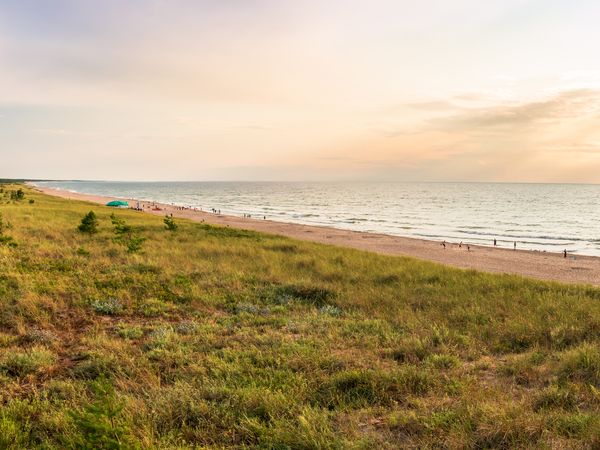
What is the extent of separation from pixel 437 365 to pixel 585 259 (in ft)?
101

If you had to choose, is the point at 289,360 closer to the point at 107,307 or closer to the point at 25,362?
the point at 25,362

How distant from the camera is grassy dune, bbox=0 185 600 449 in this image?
4777 millimetres

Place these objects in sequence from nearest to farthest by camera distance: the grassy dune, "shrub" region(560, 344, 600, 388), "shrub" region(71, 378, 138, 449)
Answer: "shrub" region(71, 378, 138, 449)
the grassy dune
"shrub" region(560, 344, 600, 388)

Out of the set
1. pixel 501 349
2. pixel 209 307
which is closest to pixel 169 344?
pixel 209 307

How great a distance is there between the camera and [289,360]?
6.96 m

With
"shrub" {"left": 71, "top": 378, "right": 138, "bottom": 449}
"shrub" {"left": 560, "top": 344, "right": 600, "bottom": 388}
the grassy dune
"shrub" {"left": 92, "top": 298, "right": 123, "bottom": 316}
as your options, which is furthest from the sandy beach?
"shrub" {"left": 71, "top": 378, "right": 138, "bottom": 449}

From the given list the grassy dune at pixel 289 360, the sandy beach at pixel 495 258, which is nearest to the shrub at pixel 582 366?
the grassy dune at pixel 289 360

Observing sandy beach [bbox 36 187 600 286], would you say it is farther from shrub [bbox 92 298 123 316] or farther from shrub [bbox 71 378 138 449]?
shrub [bbox 71 378 138 449]

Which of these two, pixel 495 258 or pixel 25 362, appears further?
pixel 495 258

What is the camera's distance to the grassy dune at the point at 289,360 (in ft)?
15.7

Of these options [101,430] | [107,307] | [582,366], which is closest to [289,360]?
[101,430]

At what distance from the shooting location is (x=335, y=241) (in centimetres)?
3897

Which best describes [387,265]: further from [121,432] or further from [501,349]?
[121,432]

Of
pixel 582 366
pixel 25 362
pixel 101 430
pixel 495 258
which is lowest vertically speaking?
pixel 495 258
